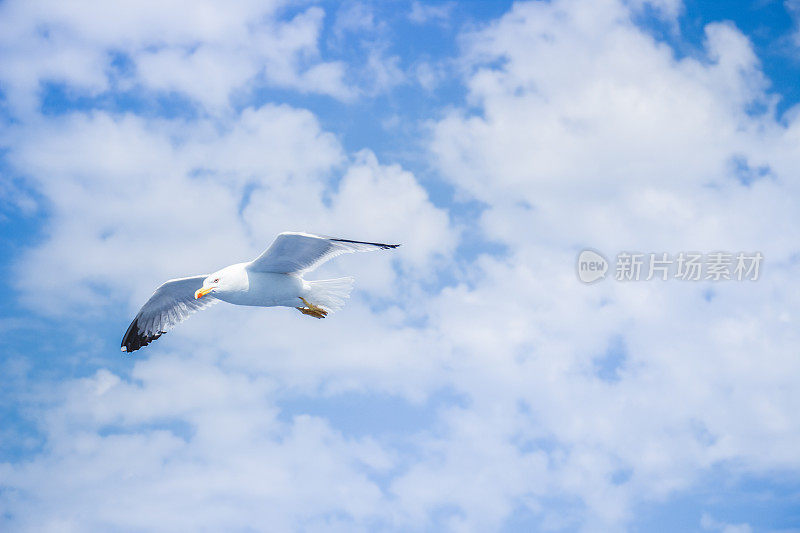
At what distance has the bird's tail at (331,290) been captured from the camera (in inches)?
569

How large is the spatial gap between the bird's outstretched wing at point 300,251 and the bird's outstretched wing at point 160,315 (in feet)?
11.0

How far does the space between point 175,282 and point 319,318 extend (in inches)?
139

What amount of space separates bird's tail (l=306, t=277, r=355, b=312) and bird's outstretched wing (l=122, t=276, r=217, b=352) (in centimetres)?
354

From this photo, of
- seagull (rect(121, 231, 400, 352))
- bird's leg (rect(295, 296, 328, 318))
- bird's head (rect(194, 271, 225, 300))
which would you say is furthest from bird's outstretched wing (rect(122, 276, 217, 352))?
bird's leg (rect(295, 296, 328, 318))

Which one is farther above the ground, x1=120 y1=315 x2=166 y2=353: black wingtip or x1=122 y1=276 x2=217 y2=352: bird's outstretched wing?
x1=122 y1=276 x2=217 y2=352: bird's outstretched wing

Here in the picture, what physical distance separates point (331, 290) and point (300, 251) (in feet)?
3.53

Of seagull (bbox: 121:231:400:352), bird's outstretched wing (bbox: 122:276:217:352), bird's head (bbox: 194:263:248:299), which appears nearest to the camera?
seagull (bbox: 121:231:400:352)

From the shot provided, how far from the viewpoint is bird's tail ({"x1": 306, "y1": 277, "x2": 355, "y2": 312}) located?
47.4 ft

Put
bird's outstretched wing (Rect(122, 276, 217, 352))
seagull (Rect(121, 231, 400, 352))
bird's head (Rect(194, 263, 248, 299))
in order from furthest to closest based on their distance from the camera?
bird's outstretched wing (Rect(122, 276, 217, 352)) < bird's head (Rect(194, 263, 248, 299)) < seagull (Rect(121, 231, 400, 352))

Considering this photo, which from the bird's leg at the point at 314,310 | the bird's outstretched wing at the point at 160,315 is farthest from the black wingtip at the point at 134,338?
the bird's leg at the point at 314,310

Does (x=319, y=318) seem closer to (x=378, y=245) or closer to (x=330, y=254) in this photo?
(x=330, y=254)

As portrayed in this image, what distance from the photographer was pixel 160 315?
17.3 m

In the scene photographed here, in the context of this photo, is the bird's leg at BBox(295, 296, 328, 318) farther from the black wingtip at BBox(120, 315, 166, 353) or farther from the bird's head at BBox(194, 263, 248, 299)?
the black wingtip at BBox(120, 315, 166, 353)

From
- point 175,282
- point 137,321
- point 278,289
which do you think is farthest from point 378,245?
point 137,321
